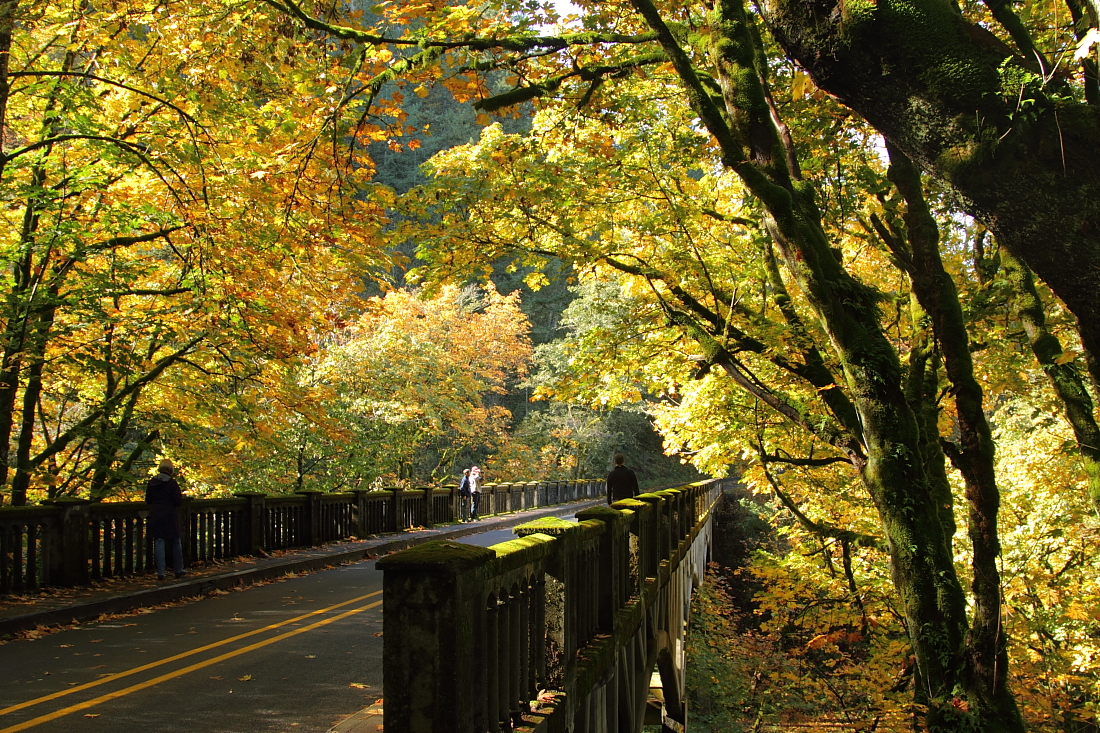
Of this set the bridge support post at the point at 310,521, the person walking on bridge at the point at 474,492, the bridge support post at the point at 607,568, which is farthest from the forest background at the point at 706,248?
the person walking on bridge at the point at 474,492

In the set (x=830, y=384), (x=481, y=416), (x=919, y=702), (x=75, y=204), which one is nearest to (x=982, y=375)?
(x=830, y=384)

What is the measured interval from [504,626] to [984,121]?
117 inches

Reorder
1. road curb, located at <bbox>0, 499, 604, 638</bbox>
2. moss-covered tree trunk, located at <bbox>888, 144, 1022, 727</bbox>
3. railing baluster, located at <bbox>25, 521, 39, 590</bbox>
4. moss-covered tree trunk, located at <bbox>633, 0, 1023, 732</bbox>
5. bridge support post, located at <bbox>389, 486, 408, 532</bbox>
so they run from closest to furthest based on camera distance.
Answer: moss-covered tree trunk, located at <bbox>633, 0, 1023, 732</bbox> → moss-covered tree trunk, located at <bbox>888, 144, 1022, 727</bbox> → road curb, located at <bbox>0, 499, 604, 638</bbox> → railing baluster, located at <bbox>25, 521, 39, 590</bbox> → bridge support post, located at <bbox>389, 486, 408, 532</bbox>

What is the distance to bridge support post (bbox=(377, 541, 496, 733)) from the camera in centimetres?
319

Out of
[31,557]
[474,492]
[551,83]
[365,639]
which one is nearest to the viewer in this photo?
[551,83]

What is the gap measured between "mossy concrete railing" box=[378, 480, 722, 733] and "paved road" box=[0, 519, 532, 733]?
1789 millimetres

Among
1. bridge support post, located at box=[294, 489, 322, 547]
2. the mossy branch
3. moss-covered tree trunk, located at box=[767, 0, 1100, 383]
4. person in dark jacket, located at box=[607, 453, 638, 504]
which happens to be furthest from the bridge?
the mossy branch

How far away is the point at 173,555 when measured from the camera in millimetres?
11852

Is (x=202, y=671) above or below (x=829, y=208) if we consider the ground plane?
below

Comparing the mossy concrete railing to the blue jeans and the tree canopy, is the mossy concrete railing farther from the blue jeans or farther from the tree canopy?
the blue jeans

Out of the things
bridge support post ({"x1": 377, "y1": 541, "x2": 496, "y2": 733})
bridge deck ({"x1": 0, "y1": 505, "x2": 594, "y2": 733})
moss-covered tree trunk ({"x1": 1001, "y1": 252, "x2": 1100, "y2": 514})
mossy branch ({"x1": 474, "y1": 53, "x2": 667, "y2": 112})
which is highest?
mossy branch ({"x1": 474, "y1": 53, "x2": 667, "y2": 112})

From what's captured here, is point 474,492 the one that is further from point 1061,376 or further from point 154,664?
point 1061,376

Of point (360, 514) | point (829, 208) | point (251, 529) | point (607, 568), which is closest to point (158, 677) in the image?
point (607, 568)

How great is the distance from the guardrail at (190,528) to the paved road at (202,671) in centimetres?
167
